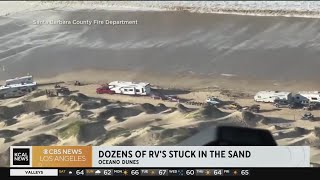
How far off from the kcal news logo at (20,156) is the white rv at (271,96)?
2661 mm

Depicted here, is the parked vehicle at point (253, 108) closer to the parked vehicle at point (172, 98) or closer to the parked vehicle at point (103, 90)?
the parked vehicle at point (172, 98)

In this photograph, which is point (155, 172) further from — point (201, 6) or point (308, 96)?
point (201, 6)

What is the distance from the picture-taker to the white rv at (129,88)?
620 cm

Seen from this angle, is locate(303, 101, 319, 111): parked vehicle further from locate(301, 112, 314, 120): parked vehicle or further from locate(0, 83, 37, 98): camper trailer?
locate(0, 83, 37, 98): camper trailer

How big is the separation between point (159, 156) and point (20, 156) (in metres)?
→ 1.44

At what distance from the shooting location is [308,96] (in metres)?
6.08

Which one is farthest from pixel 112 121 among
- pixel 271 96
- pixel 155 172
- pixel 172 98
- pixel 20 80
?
pixel 271 96

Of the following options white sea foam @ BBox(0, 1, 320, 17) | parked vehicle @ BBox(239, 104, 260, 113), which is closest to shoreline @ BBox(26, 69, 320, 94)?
parked vehicle @ BBox(239, 104, 260, 113)

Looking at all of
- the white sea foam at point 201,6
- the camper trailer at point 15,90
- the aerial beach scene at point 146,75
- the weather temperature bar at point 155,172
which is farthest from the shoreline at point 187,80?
the weather temperature bar at point 155,172

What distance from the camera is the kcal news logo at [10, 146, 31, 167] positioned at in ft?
17.7

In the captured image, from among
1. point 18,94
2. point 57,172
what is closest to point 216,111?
point 57,172

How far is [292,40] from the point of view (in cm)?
682

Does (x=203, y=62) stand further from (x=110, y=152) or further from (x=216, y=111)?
(x=110, y=152)

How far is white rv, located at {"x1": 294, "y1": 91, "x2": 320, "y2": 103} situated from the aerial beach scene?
0.02 m
